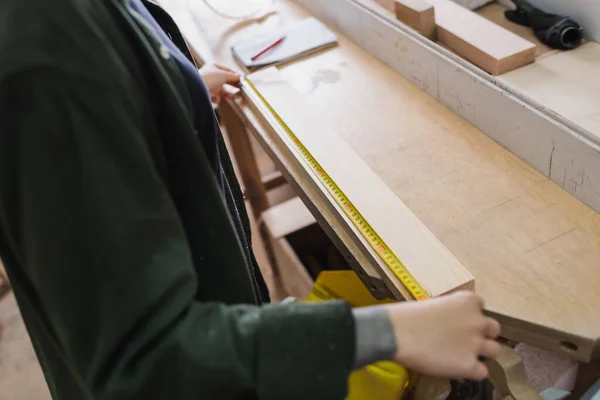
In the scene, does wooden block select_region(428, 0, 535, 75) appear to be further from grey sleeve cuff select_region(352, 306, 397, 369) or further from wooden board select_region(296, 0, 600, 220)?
grey sleeve cuff select_region(352, 306, 397, 369)

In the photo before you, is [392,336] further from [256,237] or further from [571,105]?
[256,237]

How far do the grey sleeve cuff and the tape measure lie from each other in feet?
0.97

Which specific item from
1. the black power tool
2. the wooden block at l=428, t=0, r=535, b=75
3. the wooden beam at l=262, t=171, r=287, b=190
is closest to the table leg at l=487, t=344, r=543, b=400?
the wooden block at l=428, t=0, r=535, b=75

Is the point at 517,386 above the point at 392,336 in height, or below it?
below

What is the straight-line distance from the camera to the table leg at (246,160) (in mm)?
1871

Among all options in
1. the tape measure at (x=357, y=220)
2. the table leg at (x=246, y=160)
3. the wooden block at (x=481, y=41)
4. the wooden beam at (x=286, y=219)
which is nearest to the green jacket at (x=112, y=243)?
the tape measure at (x=357, y=220)

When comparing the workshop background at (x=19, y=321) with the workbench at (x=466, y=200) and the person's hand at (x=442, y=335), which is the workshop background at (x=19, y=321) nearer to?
the workbench at (x=466, y=200)

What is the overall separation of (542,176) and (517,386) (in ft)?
1.35

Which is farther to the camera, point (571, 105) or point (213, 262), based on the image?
point (571, 105)

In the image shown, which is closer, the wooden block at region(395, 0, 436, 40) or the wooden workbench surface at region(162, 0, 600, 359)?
the wooden workbench surface at region(162, 0, 600, 359)

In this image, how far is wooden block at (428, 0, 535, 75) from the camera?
1208mm

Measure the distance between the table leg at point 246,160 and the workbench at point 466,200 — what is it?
365 millimetres

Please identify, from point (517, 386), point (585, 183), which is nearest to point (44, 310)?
point (517, 386)

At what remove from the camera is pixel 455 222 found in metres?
0.99
